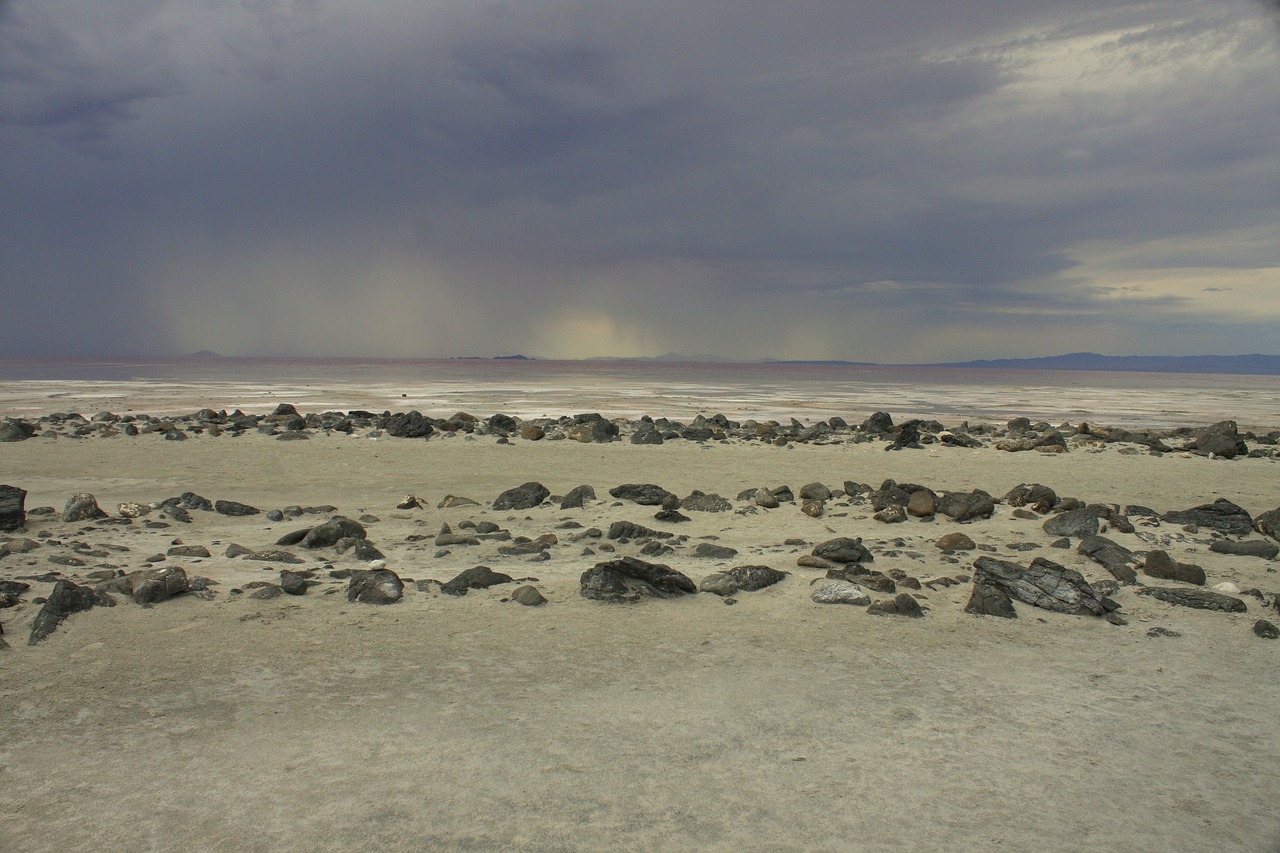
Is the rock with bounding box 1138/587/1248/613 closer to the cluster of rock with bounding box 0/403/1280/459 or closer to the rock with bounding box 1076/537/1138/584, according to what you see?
the rock with bounding box 1076/537/1138/584

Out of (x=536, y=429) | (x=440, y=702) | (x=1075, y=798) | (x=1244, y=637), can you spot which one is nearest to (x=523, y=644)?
(x=440, y=702)

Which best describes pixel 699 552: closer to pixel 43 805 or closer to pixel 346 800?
pixel 346 800

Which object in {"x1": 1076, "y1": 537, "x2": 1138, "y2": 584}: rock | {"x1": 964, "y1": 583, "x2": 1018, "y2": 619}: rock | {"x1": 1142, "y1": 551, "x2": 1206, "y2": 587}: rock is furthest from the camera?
{"x1": 1076, "y1": 537, "x2": 1138, "y2": 584}: rock

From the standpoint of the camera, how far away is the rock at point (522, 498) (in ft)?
37.4

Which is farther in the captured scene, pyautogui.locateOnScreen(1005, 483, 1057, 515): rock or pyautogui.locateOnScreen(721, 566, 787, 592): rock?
pyautogui.locateOnScreen(1005, 483, 1057, 515): rock

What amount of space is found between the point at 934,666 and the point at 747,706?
5.18ft

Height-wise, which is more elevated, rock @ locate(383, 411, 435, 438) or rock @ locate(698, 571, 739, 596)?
rock @ locate(383, 411, 435, 438)

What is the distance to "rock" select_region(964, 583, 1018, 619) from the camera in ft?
22.0

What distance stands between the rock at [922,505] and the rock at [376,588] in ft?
22.3

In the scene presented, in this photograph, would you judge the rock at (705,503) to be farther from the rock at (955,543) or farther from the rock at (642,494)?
the rock at (955,543)

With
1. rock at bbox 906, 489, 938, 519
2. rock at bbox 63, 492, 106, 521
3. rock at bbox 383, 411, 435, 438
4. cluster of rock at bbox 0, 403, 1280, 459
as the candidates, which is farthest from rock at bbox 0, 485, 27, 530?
rock at bbox 383, 411, 435, 438

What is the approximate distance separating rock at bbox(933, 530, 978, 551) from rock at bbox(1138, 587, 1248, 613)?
70.6 inches

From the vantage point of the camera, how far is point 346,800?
12.5 feet

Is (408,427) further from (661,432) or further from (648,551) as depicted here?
(648,551)
